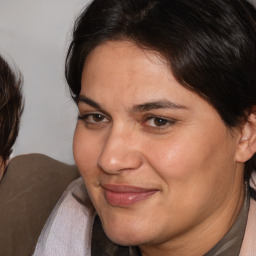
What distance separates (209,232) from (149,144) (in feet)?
0.92

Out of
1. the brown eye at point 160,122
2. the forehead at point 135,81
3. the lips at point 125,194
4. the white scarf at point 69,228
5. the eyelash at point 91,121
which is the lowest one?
the white scarf at point 69,228

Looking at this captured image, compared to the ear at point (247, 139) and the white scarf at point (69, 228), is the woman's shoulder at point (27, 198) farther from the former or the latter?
the ear at point (247, 139)

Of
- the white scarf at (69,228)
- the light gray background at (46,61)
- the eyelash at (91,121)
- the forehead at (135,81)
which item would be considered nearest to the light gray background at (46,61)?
the light gray background at (46,61)

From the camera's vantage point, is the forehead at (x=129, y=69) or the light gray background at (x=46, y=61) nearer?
the forehead at (x=129, y=69)

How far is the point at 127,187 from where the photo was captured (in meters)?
1.11

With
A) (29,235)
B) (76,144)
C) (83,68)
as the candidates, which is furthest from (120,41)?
(29,235)

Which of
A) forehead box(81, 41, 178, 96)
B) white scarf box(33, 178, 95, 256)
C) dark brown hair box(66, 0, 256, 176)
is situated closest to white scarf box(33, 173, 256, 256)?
white scarf box(33, 178, 95, 256)

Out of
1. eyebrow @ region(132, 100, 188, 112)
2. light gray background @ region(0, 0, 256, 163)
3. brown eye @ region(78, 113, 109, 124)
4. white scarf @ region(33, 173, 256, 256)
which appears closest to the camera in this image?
eyebrow @ region(132, 100, 188, 112)

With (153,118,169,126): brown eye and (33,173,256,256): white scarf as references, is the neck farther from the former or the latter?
(153,118,169,126): brown eye

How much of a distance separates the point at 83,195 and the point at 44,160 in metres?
0.17

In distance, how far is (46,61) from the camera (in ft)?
5.80

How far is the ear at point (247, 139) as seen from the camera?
1.17 metres

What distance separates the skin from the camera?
1.07 m

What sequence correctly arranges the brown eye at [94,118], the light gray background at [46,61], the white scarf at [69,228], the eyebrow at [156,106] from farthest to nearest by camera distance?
the light gray background at [46,61], the white scarf at [69,228], the brown eye at [94,118], the eyebrow at [156,106]
